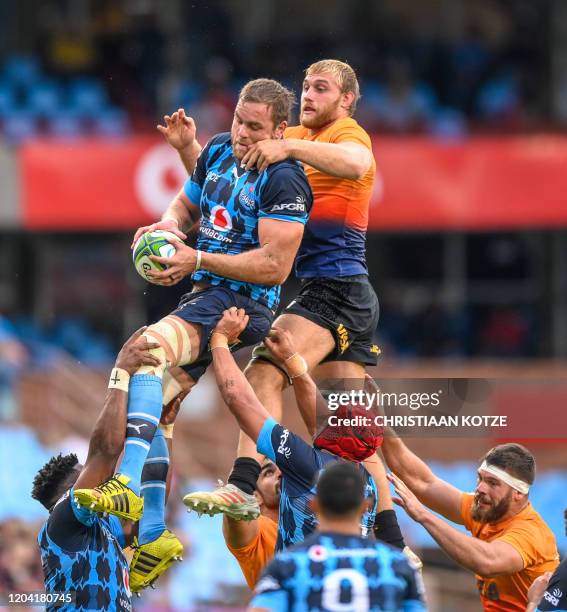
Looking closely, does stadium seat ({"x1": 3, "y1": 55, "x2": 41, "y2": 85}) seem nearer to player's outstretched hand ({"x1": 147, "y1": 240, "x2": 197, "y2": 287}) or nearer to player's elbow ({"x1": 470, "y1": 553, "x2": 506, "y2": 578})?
player's outstretched hand ({"x1": 147, "y1": 240, "x2": 197, "y2": 287})

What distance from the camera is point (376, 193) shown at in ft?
61.4

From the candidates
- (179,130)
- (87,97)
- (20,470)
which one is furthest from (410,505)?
(87,97)

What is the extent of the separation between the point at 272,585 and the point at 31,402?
413 inches

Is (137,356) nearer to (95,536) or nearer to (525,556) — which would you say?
(95,536)

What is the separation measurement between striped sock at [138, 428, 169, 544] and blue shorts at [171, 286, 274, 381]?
52cm

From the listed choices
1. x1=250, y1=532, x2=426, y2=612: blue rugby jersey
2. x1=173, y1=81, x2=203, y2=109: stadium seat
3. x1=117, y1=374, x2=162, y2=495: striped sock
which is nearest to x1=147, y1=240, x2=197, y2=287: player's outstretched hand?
x1=117, y1=374, x2=162, y2=495: striped sock

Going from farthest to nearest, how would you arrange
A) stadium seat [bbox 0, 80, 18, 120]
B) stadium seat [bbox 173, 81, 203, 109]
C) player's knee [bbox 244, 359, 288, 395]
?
stadium seat [bbox 0, 80, 18, 120] → stadium seat [bbox 173, 81, 203, 109] → player's knee [bbox 244, 359, 288, 395]

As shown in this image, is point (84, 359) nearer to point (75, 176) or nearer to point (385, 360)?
point (75, 176)

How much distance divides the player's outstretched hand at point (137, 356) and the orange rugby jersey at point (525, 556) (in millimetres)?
2476

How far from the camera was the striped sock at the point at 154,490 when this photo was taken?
8.30 m

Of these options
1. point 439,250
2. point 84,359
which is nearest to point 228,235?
point 84,359

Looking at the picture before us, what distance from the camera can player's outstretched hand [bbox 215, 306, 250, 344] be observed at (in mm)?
7934

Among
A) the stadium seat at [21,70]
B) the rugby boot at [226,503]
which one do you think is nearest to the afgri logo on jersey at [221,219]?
the rugby boot at [226,503]

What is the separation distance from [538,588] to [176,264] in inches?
113
